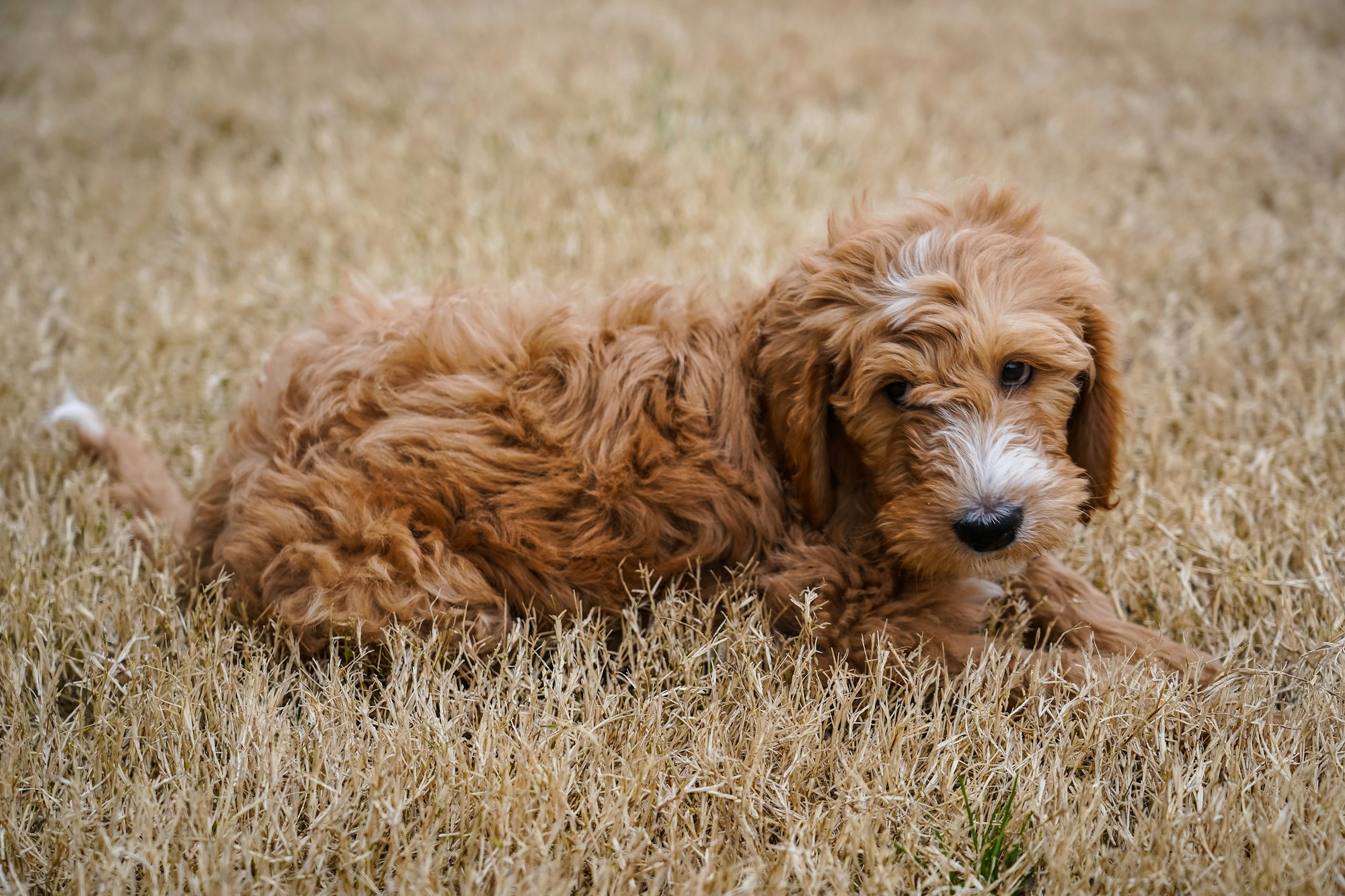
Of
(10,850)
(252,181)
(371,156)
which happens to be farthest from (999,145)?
(10,850)

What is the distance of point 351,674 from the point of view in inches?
102

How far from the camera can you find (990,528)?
7.66 ft

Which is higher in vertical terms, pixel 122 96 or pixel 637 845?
pixel 122 96

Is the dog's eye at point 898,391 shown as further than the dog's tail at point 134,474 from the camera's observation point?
No

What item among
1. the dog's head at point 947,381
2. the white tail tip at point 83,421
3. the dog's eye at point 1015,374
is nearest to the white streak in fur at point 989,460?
the dog's head at point 947,381

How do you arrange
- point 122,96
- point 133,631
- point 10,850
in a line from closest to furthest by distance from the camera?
point 10,850 → point 133,631 → point 122,96

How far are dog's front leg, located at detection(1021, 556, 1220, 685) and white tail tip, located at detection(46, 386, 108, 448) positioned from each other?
3.00 m

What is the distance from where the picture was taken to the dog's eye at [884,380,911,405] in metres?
2.45

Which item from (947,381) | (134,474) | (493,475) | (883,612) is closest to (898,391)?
(947,381)

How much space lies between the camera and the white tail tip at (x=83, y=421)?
11.4 ft

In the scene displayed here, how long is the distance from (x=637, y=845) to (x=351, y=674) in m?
0.88

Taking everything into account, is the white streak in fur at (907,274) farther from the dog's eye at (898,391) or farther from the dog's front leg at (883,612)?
the dog's front leg at (883,612)

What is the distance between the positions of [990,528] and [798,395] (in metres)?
0.56

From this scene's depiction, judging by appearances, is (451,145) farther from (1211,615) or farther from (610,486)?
(1211,615)
